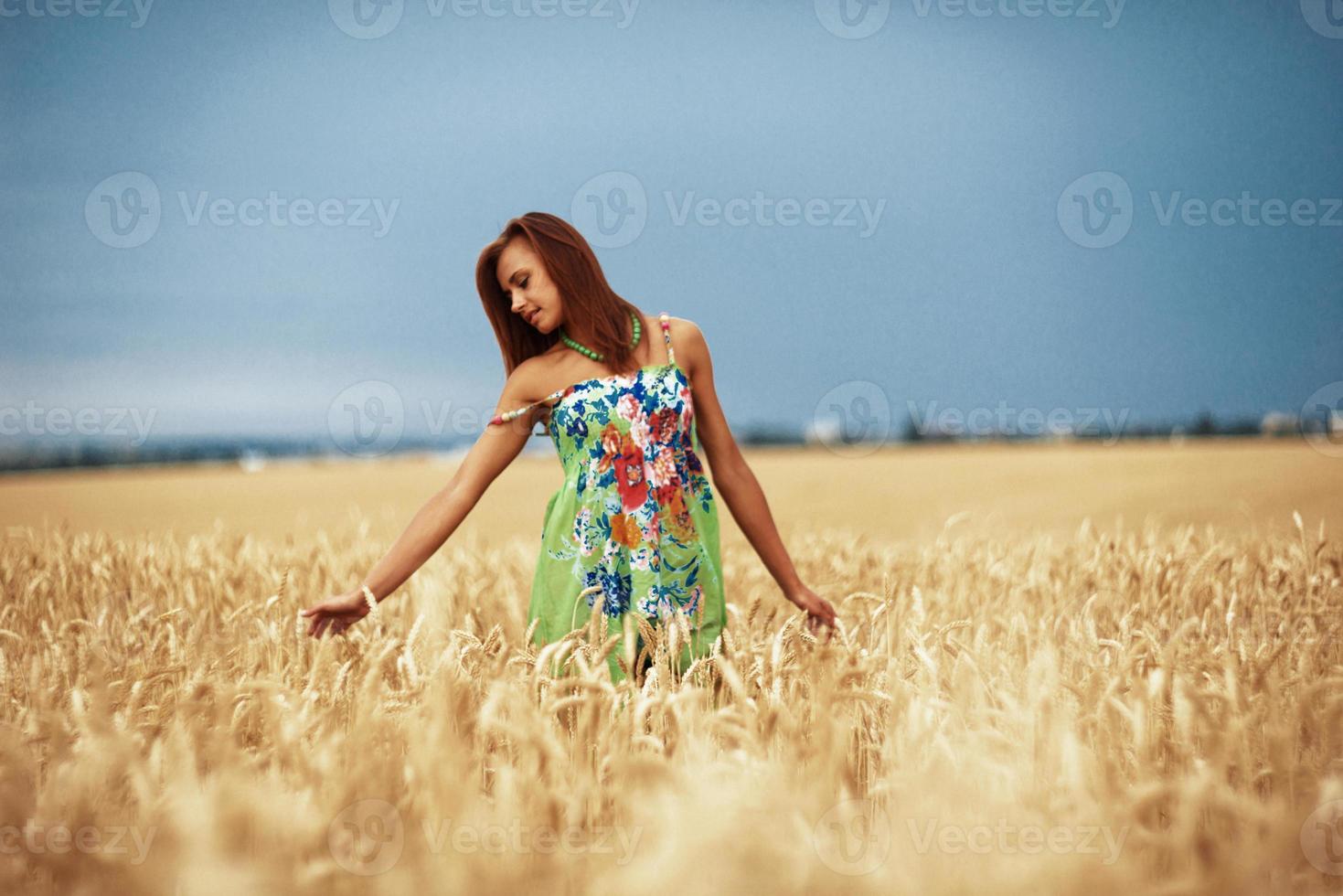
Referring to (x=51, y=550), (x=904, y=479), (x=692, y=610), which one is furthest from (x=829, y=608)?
(x=904, y=479)

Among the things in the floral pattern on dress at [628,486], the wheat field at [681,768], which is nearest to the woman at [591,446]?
the floral pattern on dress at [628,486]

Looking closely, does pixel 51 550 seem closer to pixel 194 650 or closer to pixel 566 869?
pixel 194 650

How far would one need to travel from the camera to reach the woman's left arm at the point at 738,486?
9.89ft

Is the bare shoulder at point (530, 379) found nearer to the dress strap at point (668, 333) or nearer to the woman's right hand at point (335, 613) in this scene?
the dress strap at point (668, 333)

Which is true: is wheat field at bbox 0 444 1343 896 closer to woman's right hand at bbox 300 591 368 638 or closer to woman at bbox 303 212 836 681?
woman's right hand at bbox 300 591 368 638

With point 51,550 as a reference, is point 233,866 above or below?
below

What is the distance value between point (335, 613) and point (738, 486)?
1233 millimetres

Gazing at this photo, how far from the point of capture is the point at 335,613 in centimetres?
264

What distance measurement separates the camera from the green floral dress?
2.83 m

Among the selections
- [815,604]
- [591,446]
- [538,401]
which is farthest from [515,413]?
[815,604]

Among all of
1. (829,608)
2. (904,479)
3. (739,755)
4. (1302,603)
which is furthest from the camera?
(904,479)

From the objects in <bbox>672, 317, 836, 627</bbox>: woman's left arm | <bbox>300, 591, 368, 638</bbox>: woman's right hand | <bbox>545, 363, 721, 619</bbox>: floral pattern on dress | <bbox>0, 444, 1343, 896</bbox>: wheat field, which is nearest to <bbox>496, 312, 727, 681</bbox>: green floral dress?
<bbox>545, 363, 721, 619</bbox>: floral pattern on dress

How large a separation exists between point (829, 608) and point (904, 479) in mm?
10655

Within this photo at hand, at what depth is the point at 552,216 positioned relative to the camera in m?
2.82
